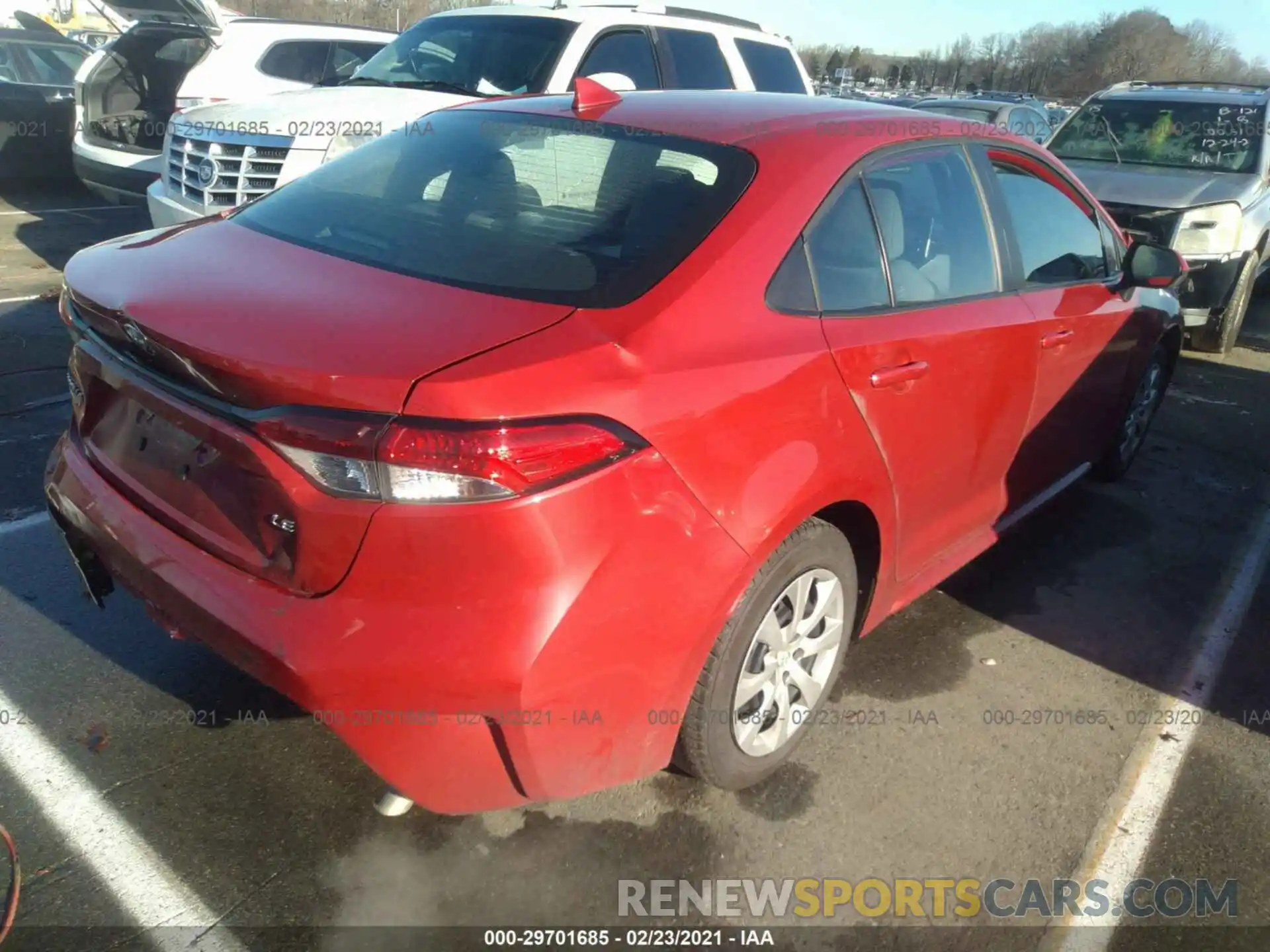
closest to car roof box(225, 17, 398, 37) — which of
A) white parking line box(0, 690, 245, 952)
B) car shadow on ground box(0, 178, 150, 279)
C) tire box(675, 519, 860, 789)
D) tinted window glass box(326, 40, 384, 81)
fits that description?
tinted window glass box(326, 40, 384, 81)

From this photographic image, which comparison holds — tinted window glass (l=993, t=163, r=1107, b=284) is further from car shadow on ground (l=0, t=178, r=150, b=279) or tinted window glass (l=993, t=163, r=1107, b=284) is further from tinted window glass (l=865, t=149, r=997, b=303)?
car shadow on ground (l=0, t=178, r=150, b=279)

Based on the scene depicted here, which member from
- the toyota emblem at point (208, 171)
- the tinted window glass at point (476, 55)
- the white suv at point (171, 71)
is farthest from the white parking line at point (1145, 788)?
the white suv at point (171, 71)

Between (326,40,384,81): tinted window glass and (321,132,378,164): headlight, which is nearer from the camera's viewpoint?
(321,132,378,164): headlight

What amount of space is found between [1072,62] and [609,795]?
252 ft

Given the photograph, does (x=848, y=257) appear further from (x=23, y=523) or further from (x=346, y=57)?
(x=346, y=57)

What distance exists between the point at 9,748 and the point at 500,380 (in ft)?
6.14

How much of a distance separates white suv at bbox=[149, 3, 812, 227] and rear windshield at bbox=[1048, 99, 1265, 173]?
342 centimetres

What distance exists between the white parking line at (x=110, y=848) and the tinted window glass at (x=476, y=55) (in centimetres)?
471

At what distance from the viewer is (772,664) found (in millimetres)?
2584

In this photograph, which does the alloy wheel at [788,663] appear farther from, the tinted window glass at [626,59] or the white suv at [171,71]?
the white suv at [171,71]

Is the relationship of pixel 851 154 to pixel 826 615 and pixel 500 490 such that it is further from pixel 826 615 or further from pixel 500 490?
pixel 500 490

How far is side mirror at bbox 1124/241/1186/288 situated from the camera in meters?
4.04

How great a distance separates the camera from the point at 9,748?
269 cm

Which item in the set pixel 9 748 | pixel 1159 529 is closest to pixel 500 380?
pixel 9 748
